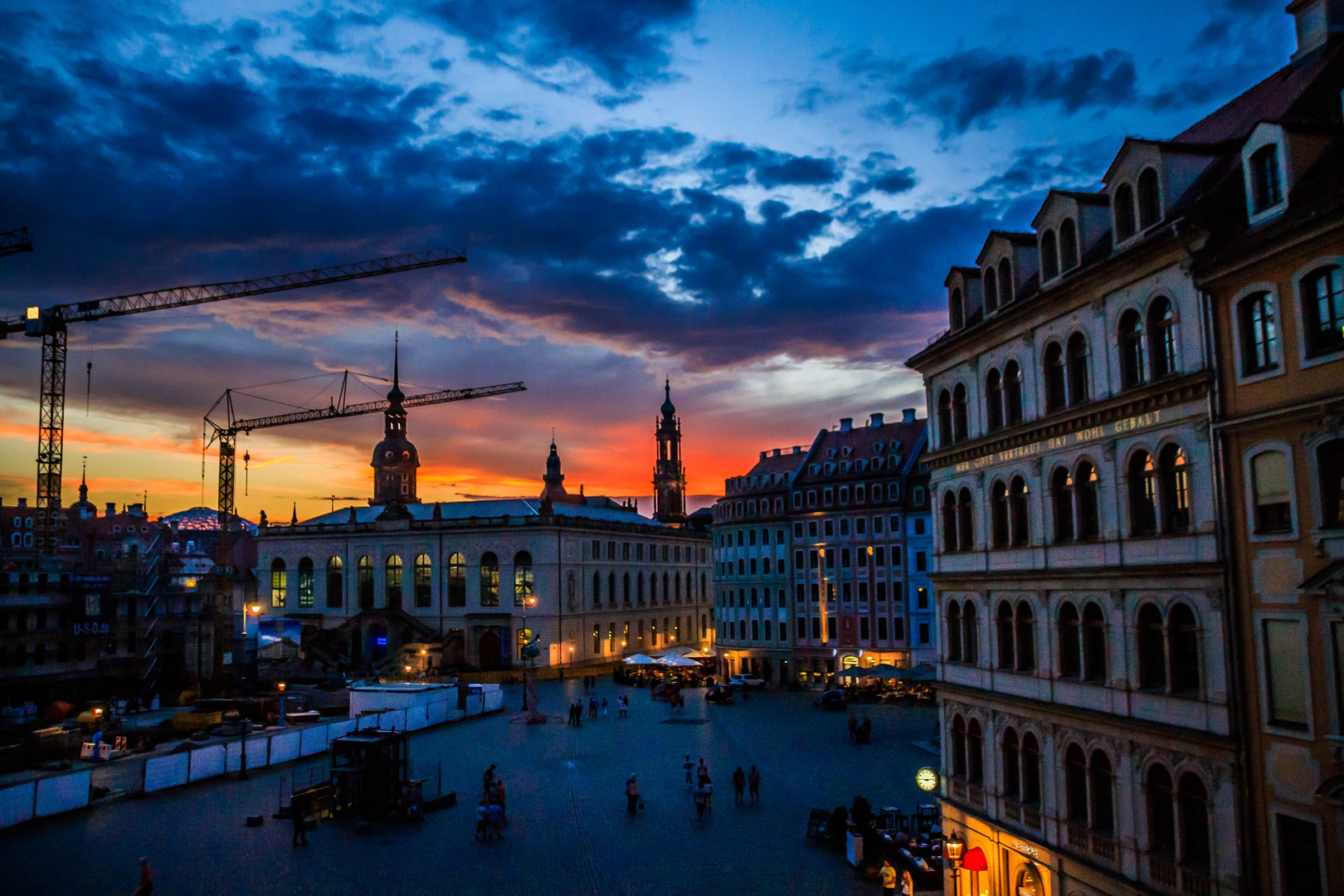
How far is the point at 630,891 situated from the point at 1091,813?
476 inches

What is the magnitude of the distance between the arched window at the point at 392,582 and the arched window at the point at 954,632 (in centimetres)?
8140

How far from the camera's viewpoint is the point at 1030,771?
1013 inches

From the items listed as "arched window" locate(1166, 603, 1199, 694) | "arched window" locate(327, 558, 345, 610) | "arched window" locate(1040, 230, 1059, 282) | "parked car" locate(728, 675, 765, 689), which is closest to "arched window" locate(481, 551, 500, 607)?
"arched window" locate(327, 558, 345, 610)

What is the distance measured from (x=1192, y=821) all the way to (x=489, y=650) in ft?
276

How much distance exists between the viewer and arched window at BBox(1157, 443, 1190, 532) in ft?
68.0

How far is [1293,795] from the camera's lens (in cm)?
1764

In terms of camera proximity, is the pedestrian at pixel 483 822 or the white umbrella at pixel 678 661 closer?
the pedestrian at pixel 483 822

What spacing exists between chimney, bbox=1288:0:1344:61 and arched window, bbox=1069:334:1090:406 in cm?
769

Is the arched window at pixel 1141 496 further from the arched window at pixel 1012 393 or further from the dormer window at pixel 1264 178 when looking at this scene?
the dormer window at pixel 1264 178

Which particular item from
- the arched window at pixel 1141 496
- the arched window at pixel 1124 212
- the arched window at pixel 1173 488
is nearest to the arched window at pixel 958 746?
the arched window at pixel 1141 496

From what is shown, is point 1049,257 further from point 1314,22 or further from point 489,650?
point 489,650

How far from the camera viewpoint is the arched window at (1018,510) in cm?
2669

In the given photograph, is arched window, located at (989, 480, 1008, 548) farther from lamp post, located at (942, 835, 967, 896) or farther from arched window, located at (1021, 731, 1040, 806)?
lamp post, located at (942, 835, 967, 896)

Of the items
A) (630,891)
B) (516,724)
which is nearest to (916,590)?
(516,724)
